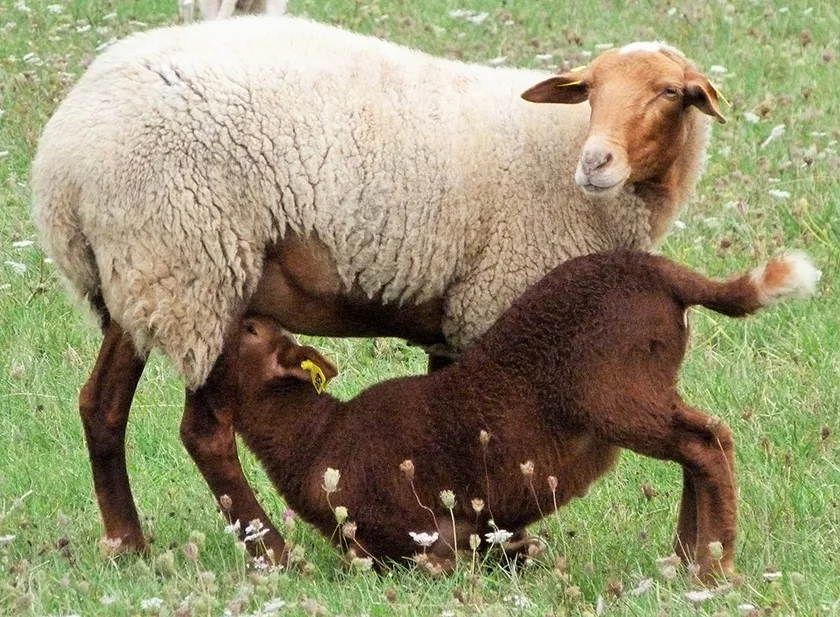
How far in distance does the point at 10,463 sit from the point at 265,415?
1.37 meters

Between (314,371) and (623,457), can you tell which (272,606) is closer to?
(314,371)

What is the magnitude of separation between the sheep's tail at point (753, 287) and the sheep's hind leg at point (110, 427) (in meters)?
1.73

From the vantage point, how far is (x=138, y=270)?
4711 millimetres

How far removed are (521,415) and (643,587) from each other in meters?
0.70

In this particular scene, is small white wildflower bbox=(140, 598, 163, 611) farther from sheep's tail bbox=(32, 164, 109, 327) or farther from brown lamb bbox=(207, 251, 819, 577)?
sheep's tail bbox=(32, 164, 109, 327)

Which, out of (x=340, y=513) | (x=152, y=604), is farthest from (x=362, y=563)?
(x=152, y=604)

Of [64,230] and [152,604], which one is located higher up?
[64,230]

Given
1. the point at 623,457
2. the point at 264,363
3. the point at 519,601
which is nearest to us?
the point at 519,601

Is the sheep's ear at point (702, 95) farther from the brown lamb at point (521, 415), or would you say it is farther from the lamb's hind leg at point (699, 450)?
the lamb's hind leg at point (699, 450)

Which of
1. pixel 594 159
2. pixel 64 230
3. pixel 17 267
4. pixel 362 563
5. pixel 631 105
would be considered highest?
pixel 631 105

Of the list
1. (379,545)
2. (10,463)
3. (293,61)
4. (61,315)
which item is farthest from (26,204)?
(379,545)

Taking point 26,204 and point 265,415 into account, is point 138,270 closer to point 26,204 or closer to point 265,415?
point 265,415

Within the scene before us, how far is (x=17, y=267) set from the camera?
7.24m

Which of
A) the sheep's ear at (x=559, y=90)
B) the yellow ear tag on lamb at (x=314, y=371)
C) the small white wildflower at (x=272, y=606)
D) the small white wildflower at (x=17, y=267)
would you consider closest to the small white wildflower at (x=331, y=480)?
the small white wildflower at (x=272, y=606)
